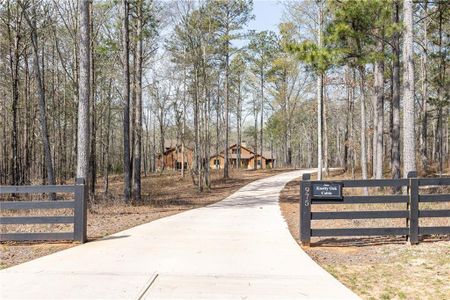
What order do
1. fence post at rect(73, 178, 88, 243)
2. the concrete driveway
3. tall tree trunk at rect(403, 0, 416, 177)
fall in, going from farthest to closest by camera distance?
tall tree trunk at rect(403, 0, 416, 177) → fence post at rect(73, 178, 88, 243) → the concrete driveway

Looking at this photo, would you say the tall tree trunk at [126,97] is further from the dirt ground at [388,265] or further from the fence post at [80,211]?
the dirt ground at [388,265]

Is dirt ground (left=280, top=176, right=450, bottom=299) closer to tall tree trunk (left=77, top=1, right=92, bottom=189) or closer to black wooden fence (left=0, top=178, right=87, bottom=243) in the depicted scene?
black wooden fence (left=0, top=178, right=87, bottom=243)

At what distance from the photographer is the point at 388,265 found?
6.23m

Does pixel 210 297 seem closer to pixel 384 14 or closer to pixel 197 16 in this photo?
pixel 384 14

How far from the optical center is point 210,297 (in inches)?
178

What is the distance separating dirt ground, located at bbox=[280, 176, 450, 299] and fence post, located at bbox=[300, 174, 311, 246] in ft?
0.83

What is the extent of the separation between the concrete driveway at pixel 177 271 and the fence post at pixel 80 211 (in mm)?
345

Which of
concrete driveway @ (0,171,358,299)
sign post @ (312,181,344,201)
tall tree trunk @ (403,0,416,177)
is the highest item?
tall tree trunk @ (403,0,416,177)

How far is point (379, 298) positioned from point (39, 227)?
858cm

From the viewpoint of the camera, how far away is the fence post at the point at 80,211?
7570 mm

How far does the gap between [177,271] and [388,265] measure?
3421 millimetres

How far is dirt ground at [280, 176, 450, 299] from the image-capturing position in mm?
5004

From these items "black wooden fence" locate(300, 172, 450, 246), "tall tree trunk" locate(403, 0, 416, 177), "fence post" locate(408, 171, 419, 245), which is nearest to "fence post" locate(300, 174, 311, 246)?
"black wooden fence" locate(300, 172, 450, 246)

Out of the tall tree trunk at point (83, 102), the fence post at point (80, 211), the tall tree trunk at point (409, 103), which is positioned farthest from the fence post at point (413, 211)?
the tall tree trunk at point (83, 102)
